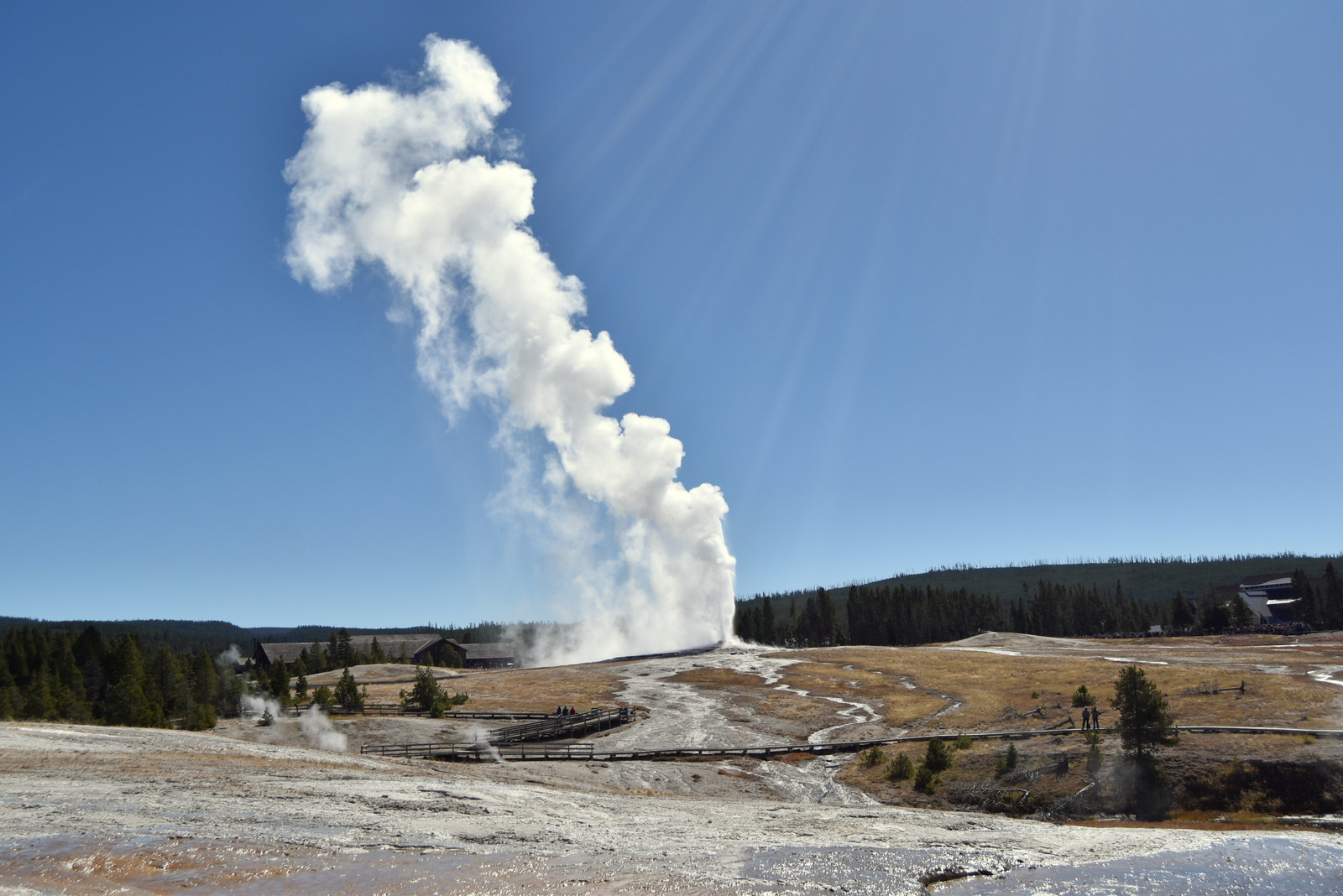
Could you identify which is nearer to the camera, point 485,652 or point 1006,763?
point 1006,763

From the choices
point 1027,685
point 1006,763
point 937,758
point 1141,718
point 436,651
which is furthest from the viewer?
point 436,651

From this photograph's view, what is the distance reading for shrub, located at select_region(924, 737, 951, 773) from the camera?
127 ft

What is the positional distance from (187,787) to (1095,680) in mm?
67050

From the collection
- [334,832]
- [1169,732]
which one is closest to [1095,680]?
[1169,732]

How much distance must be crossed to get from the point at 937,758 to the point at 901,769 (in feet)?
6.25

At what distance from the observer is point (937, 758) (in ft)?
128

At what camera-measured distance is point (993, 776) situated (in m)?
36.5

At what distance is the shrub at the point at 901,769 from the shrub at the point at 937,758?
0.83 metres

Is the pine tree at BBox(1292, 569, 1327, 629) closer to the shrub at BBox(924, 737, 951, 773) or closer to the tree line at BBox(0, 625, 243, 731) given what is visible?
the shrub at BBox(924, 737, 951, 773)

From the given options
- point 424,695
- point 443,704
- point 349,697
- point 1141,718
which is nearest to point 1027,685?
point 1141,718

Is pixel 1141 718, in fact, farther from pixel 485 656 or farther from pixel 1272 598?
pixel 1272 598

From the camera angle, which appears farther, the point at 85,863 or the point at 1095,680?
the point at 1095,680

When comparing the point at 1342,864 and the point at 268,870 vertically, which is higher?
the point at 268,870

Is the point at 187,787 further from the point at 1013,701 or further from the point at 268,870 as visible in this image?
the point at 1013,701
